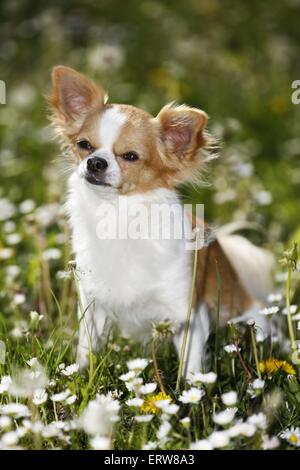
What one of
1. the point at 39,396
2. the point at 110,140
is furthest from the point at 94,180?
the point at 39,396

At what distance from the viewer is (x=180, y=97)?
242 inches

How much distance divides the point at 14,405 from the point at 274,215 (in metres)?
2.79

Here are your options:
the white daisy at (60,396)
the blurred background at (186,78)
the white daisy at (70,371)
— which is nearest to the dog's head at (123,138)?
the white daisy at (70,371)

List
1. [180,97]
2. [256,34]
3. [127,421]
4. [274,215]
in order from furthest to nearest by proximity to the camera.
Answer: [256,34]
[180,97]
[274,215]
[127,421]

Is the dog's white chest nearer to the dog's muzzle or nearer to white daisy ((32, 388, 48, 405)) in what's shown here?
the dog's muzzle

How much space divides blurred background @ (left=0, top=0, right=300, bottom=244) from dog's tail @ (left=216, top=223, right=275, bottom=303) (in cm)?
53

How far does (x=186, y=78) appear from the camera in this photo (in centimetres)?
673

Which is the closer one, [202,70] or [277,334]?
[277,334]

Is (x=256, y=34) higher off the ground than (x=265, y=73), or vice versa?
(x=256, y=34)

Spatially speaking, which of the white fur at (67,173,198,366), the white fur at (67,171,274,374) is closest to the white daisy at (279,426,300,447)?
the white fur at (67,171,274,374)

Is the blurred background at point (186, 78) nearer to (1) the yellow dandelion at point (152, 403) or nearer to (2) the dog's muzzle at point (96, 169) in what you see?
(2) the dog's muzzle at point (96, 169)

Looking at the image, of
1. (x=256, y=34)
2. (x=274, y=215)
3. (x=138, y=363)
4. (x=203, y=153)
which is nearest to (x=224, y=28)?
(x=256, y=34)

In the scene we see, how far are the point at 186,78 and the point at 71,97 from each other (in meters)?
3.77

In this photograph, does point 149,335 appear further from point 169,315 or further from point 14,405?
point 14,405
